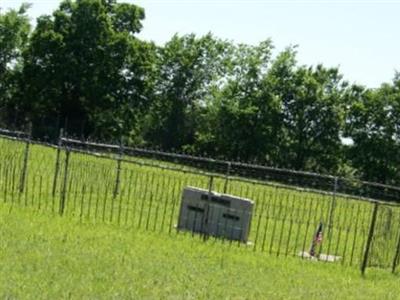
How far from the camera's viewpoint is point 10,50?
52.3 meters

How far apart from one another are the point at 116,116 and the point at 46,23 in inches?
301

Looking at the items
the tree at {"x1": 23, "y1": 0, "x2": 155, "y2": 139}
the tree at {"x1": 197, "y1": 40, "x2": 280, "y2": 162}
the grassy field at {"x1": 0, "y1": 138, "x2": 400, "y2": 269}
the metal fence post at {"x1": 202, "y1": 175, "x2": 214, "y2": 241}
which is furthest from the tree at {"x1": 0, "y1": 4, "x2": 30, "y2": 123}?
the metal fence post at {"x1": 202, "y1": 175, "x2": 214, "y2": 241}

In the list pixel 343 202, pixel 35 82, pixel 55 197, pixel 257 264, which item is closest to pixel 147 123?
pixel 35 82

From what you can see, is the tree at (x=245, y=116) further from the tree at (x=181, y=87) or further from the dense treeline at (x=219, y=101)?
the tree at (x=181, y=87)

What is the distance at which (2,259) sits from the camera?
A: 836cm

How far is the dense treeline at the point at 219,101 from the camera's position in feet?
149

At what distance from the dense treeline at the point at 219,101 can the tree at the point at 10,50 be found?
0.21m

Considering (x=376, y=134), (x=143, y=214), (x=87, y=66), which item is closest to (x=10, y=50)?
(x=87, y=66)

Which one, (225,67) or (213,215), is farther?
(225,67)

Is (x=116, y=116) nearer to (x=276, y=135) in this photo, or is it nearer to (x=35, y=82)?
(x=35, y=82)

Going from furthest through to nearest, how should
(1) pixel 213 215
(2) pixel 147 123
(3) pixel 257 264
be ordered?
1. (2) pixel 147 123
2. (1) pixel 213 215
3. (3) pixel 257 264

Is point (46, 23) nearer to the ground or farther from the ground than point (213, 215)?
farther from the ground

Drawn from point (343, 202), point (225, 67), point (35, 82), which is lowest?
point (343, 202)

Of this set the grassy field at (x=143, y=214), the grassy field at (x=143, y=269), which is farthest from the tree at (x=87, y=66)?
the grassy field at (x=143, y=269)
